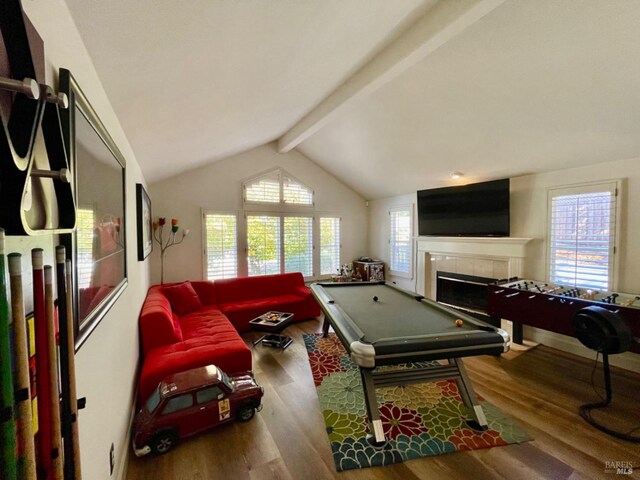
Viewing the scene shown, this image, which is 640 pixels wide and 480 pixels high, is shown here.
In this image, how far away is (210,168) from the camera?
4.89 m

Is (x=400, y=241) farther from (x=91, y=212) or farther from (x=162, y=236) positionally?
(x=91, y=212)

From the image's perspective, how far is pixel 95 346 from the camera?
4.08ft

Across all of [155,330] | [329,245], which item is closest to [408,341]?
[155,330]

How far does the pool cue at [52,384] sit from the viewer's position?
22.4 inches

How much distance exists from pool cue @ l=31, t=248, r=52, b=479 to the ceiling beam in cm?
255

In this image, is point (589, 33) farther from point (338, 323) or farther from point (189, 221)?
point (189, 221)

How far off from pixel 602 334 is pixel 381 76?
2944 mm

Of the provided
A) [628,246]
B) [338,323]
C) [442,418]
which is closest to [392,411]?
[442,418]

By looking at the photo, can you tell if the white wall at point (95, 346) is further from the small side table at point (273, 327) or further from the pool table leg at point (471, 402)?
the pool table leg at point (471, 402)

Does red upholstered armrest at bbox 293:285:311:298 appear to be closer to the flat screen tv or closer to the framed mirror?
the flat screen tv

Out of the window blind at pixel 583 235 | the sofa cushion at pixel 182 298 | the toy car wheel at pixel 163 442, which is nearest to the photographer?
the toy car wheel at pixel 163 442

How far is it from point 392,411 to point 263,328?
5.73 feet

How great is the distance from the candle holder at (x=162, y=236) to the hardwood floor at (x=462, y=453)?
9.39 ft

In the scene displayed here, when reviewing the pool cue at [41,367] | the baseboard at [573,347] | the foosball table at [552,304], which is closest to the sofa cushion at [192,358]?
the pool cue at [41,367]
